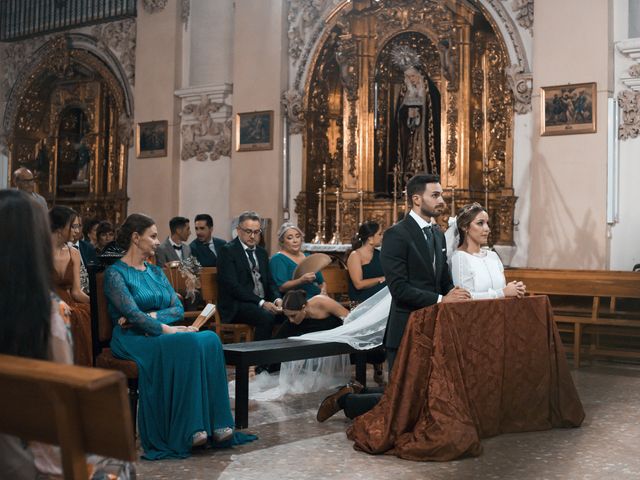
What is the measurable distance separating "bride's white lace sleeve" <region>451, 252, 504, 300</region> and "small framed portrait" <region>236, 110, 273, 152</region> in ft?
26.4

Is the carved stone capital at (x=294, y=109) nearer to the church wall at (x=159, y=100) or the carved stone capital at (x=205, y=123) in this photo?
the carved stone capital at (x=205, y=123)

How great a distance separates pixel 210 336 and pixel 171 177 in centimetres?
1005

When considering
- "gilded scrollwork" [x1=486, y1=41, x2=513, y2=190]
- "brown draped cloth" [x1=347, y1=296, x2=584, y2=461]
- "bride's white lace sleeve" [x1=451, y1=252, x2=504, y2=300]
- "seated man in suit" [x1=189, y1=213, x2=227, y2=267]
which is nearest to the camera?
"brown draped cloth" [x1=347, y1=296, x2=584, y2=461]

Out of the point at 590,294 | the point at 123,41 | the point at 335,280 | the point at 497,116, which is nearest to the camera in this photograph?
the point at 590,294

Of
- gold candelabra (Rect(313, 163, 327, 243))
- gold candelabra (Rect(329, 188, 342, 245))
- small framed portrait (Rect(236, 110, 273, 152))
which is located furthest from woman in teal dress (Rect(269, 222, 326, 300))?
small framed portrait (Rect(236, 110, 273, 152))

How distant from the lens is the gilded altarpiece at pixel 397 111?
12484 millimetres

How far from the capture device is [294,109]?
1384 centimetres

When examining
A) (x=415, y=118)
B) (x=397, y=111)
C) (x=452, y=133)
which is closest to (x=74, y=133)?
(x=397, y=111)

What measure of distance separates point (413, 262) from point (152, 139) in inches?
414

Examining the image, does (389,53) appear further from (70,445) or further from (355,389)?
(70,445)

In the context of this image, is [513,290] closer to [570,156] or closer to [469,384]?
[469,384]

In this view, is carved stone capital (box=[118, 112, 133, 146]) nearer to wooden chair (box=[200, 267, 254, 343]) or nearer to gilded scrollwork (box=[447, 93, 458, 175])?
gilded scrollwork (box=[447, 93, 458, 175])

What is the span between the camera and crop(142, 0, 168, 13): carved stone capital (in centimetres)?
1546

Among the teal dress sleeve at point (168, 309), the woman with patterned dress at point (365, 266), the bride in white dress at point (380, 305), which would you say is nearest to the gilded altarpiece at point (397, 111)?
the woman with patterned dress at point (365, 266)
